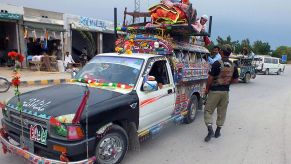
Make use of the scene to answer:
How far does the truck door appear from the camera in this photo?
4.61m

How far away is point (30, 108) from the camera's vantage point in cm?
369

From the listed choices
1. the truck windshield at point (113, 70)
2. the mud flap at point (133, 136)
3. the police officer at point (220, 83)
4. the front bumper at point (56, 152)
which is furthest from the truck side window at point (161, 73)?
the front bumper at point (56, 152)

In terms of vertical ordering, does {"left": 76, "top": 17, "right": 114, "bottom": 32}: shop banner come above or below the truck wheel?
above

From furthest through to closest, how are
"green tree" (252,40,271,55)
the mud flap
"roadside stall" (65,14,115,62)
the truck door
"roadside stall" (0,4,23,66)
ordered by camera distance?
1. "green tree" (252,40,271,55)
2. "roadside stall" (65,14,115,62)
3. "roadside stall" (0,4,23,66)
4. the truck door
5. the mud flap

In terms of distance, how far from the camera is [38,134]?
3531 mm

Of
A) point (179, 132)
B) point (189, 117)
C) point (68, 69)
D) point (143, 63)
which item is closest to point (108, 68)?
point (143, 63)

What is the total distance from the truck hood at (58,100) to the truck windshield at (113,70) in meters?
0.47

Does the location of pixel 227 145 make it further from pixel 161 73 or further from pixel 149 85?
pixel 149 85

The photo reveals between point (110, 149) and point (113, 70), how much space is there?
1563 mm

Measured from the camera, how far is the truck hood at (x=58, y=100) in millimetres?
3538

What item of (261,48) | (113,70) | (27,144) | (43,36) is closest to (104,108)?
(27,144)

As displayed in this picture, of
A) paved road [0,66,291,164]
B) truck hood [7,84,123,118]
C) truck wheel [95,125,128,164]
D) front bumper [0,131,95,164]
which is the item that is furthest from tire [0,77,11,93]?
truck wheel [95,125,128,164]

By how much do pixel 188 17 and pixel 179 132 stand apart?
2737 millimetres

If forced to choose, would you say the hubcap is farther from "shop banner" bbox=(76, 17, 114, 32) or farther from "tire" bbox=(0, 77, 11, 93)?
"shop banner" bbox=(76, 17, 114, 32)
